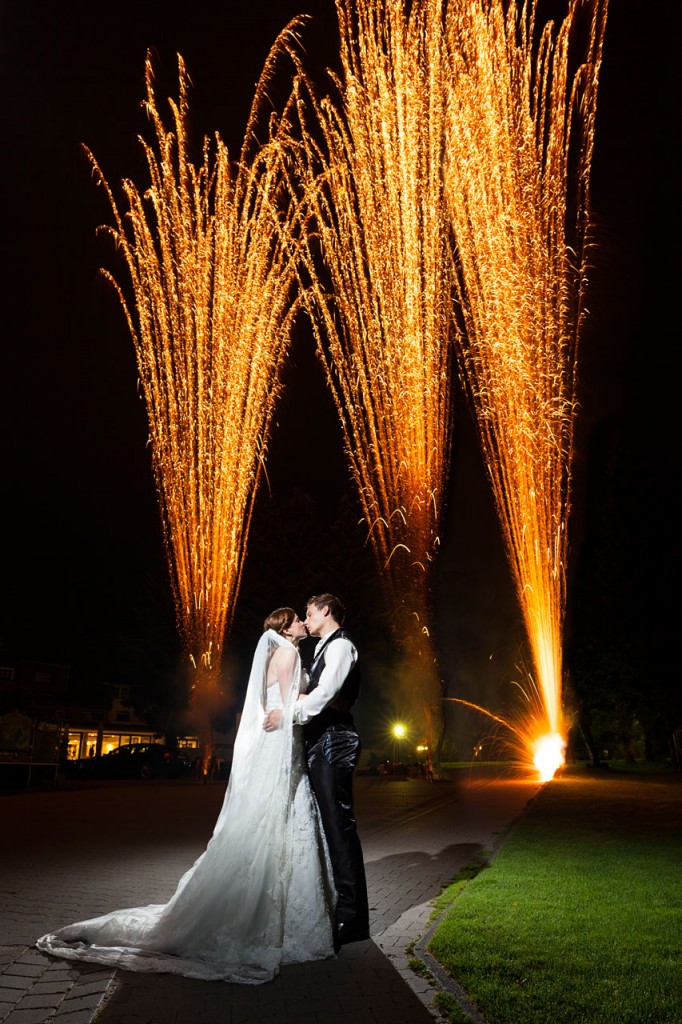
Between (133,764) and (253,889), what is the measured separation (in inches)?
1173

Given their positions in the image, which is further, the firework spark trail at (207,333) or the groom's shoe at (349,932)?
the firework spark trail at (207,333)

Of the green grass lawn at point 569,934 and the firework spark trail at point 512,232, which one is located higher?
the firework spark trail at point 512,232

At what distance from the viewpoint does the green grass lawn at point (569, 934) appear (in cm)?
450

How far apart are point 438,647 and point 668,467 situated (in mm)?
15536

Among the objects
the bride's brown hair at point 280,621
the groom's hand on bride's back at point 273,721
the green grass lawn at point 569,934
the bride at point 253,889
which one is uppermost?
the bride's brown hair at point 280,621

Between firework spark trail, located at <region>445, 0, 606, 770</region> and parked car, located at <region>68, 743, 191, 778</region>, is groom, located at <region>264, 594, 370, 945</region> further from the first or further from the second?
parked car, located at <region>68, 743, 191, 778</region>

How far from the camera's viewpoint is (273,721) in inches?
237

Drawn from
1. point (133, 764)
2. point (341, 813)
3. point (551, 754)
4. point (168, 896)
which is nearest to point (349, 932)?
point (341, 813)

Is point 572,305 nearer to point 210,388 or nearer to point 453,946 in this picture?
point 210,388

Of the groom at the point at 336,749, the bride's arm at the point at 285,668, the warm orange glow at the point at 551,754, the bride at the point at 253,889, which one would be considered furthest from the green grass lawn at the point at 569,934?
the warm orange glow at the point at 551,754

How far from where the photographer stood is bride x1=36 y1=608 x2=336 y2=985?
5.29m

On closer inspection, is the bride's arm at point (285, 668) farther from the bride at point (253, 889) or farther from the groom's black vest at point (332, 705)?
the groom's black vest at point (332, 705)

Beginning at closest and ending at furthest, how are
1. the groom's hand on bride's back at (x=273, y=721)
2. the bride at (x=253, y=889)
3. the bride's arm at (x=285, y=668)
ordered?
1. the bride at (x=253, y=889)
2. the groom's hand on bride's back at (x=273, y=721)
3. the bride's arm at (x=285, y=668)

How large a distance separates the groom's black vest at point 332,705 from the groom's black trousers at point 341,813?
0.05 metres
